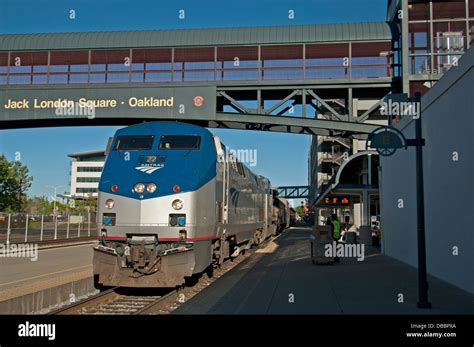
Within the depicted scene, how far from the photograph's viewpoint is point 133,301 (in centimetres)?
982

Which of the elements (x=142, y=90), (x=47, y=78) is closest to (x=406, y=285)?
(x=142, y=90)

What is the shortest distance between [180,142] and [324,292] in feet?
15.2

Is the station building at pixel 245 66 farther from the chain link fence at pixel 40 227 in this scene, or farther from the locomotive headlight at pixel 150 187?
the locomotive headlight at pixel 150 187

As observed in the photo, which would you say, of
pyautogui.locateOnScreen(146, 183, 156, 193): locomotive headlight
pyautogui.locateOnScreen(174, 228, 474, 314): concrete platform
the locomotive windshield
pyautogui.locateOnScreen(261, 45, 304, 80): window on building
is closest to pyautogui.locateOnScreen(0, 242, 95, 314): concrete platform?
pyautogui.locateOnScreen(146, 183, 156, 193): locomotive headlight

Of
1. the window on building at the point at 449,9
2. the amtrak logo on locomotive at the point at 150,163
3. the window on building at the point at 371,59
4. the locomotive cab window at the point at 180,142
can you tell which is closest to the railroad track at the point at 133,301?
the amtrak logo on locomotive at the point at 150,163

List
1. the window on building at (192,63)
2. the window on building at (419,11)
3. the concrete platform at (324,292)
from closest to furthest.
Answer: the concrete platform at (324,292) < the window on building at (419,11) < the window on building at (192,63)

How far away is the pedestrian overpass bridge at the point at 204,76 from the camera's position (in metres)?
19.4

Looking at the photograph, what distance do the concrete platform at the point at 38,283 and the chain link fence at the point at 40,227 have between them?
6847mm

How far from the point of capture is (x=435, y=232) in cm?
1155

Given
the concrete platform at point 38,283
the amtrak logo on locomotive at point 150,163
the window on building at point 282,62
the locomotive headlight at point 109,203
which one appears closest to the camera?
the concrete platform at point 38,283

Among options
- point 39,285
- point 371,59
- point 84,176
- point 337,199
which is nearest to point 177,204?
point 39,285

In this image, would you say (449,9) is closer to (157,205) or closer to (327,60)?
(327,60)

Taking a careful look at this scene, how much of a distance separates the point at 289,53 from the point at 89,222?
63.8 feet
